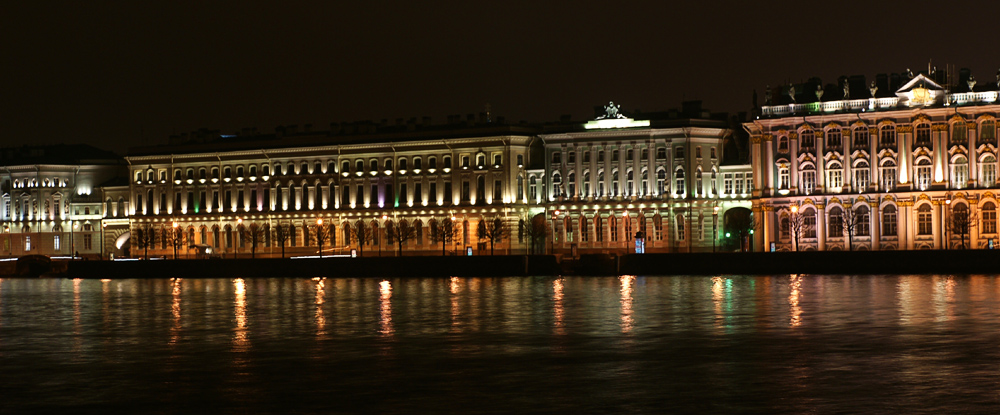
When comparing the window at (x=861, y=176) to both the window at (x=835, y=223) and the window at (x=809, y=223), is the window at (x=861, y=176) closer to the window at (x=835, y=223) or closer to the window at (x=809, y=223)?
the window at (x=835, y=223)

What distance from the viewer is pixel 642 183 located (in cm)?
10250

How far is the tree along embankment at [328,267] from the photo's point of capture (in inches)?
3312

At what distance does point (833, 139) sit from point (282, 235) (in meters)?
41.4

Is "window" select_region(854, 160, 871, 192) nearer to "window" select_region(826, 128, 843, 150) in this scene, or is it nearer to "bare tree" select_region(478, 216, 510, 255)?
"window" select_region(826, 128, 843, 150)

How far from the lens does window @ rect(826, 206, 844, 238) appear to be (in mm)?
93250

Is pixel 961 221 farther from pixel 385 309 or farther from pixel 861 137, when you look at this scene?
pixel 385 309

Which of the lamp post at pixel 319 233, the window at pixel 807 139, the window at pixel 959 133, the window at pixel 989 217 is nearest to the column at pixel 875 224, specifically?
the window at pixel 807 139

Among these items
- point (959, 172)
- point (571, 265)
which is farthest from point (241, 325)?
point (959, 172)

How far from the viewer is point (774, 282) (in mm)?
65000

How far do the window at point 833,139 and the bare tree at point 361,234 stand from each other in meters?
34.1

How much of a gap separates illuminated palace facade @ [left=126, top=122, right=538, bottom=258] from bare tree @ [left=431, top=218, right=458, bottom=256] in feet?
0.56

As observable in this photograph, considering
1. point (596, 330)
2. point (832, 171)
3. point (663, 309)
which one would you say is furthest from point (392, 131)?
point (596, 330)

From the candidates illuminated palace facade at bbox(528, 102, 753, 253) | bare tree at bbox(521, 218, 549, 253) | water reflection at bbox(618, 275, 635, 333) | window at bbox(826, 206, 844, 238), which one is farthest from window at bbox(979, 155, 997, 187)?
bare tree at bbox(521, 218, 549, 253)

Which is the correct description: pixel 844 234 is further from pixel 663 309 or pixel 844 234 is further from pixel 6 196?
pixel 6 196
